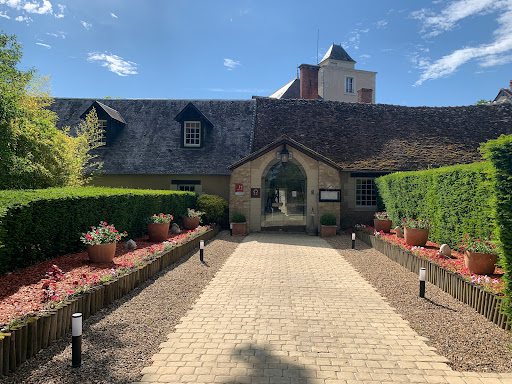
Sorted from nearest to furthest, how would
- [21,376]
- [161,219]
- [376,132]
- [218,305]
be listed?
[21,376], [218,305], [161,219], [376,132]

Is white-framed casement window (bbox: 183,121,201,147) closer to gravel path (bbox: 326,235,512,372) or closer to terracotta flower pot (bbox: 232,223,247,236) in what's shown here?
terracotta flower pot (bbox: 232,223,247,236)

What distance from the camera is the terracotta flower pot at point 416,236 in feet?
34.7

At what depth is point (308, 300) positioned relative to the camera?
6785 mm

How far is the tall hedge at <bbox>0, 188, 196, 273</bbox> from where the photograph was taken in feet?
20.1

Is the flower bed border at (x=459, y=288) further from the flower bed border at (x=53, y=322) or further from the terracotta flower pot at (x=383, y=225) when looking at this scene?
the flower bed border at (x=53, y=322)

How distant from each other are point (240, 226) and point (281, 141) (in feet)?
15.7

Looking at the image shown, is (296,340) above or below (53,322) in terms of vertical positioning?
below

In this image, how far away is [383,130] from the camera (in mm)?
20375

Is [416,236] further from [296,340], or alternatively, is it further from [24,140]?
[24,140]

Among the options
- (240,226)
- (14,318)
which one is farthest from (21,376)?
(240,226)

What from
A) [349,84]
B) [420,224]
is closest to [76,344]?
[420,224]

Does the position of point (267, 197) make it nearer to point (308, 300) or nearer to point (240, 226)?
point (240, 226)

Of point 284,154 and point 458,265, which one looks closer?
point 458,265

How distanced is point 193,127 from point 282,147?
6.75 metres
